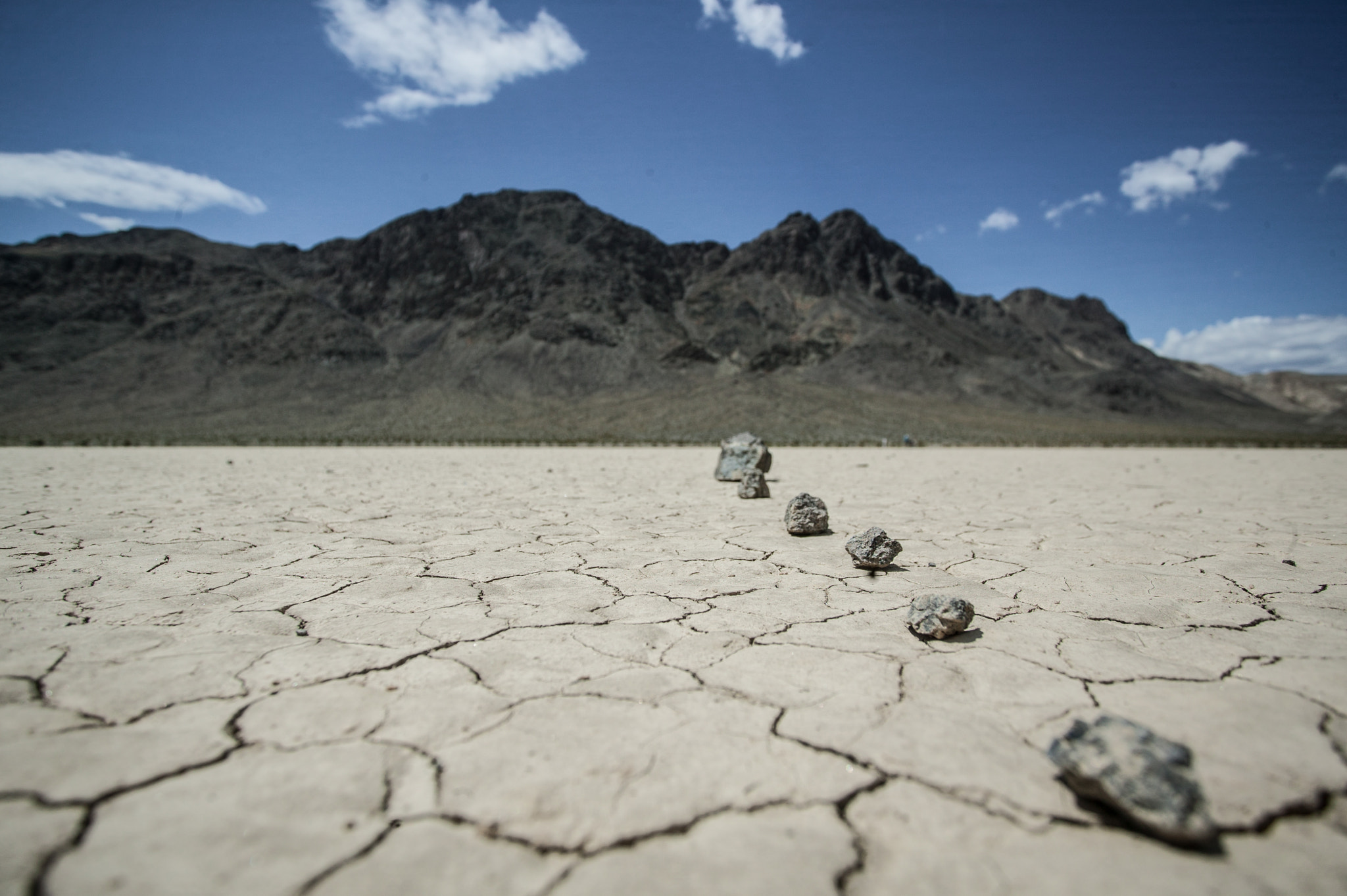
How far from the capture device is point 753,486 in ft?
19.6

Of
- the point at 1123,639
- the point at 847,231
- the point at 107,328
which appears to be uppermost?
the point at 847,231

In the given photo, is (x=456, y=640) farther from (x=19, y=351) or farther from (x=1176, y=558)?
(x=19, y=351)

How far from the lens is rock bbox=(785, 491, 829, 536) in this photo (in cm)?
401

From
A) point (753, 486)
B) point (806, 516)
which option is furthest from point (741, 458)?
point (806, 516)

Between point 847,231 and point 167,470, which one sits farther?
point 847,231

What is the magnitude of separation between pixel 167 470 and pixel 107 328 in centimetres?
4992

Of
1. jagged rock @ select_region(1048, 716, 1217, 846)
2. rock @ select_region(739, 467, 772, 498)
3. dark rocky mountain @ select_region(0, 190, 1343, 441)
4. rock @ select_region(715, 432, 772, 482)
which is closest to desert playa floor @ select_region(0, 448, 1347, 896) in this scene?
jagged rock @ select_region(1048, 716, 1217, 846)

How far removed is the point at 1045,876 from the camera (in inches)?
44.0

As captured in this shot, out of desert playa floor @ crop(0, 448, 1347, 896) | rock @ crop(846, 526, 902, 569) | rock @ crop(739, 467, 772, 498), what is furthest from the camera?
rock @ crop(739, 467, 772, 498)

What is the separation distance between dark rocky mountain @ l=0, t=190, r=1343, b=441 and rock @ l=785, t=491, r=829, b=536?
16.6 metres

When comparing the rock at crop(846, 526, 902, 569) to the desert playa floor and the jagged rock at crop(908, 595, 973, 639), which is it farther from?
the jagged rock at crop(908, 595, 973, 639)

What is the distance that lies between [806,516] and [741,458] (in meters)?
3.85

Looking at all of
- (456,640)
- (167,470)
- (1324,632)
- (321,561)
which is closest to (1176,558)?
(1324,632)

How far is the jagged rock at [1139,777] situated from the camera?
1.18 m
